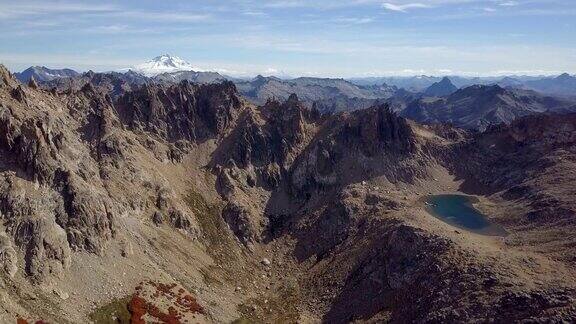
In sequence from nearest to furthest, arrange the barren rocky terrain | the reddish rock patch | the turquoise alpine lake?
the barren rocky terrain < the reddish rock patch < the turquoise alpine lake

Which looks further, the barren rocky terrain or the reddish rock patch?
the reddish rock patch

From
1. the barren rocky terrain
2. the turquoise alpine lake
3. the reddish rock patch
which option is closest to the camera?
the barren rocky terrain

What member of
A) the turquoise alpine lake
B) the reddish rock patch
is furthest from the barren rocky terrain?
the turquoise alpine lake

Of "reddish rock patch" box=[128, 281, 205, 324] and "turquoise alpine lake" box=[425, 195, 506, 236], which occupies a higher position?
"turquoise alpine lake" box=[425, 195, 506, 236]

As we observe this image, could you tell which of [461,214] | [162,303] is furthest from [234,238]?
[461,214]

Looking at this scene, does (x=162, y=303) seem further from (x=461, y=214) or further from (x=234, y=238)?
(x=461, y=214)

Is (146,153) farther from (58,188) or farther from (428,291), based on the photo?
(428,291)

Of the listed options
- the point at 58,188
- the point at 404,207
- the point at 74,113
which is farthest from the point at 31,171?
the point at 404,207

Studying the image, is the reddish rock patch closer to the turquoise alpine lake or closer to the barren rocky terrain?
the barren rocky terrain
